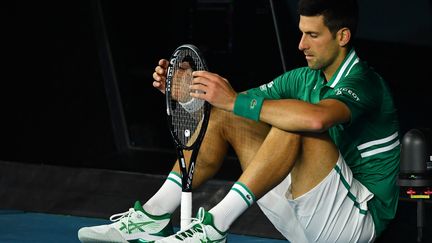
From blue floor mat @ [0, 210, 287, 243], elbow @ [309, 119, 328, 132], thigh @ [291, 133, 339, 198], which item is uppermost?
elbow @ [309, 119, 328, 132]

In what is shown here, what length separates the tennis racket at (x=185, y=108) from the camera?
423cm

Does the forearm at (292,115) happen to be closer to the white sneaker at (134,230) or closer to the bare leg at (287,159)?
the bare leg at (287,159)

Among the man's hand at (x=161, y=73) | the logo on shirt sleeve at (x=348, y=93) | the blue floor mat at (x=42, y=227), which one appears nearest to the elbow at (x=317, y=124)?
the logo on shirt sleeve at (x=348, y=93)

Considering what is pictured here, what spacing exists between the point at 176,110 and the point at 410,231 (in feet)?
4.61

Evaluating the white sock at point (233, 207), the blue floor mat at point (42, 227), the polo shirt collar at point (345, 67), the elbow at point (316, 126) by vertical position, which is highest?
the polo shirt collar at point (345, 67)

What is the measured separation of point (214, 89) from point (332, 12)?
0.64 metres

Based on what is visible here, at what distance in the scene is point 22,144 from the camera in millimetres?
7020

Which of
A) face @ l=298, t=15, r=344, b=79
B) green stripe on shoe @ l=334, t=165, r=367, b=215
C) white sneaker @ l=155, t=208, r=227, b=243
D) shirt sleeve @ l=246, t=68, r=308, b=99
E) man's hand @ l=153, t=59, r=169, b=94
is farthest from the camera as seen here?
shirt sleeve @ l=246, t=68, r=308, b=99

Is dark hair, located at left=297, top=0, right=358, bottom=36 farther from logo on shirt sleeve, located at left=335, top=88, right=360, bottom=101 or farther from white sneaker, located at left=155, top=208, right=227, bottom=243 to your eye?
white sneaker, located at left=155, top=208, right=227, bottom=243

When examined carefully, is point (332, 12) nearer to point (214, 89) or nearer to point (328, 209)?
point (214, 89)

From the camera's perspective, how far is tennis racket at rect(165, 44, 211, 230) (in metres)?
4.23

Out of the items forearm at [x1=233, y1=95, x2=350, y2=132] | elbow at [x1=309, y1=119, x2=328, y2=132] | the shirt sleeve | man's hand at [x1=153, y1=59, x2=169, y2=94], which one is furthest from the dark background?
elbow at [x1=309, y1=119, x2=328, y2=132]

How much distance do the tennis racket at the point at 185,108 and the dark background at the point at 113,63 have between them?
202 centimetres

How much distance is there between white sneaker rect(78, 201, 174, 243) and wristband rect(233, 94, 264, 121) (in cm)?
64
